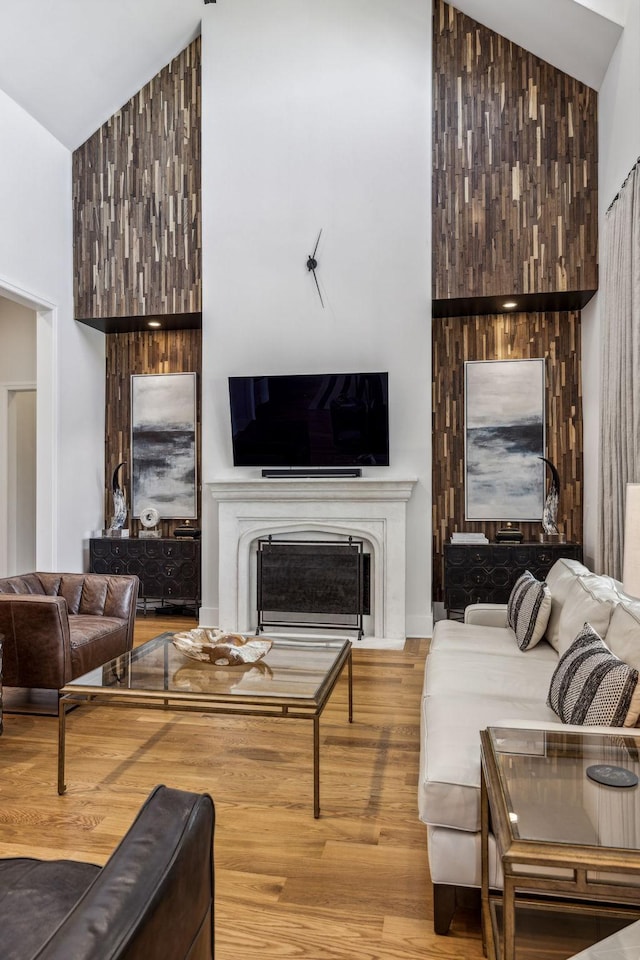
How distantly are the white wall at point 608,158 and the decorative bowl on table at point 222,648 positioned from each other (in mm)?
2929

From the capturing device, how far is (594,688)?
186 centimetres

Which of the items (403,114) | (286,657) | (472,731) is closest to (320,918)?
(472,731)

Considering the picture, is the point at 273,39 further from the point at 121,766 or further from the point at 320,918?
the point at 320,918

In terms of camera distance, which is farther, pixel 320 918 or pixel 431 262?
pixel 431 262

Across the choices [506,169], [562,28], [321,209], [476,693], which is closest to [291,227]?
[321,209]

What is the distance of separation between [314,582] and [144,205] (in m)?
3.59

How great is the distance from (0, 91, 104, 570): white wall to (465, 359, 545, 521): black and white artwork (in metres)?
3.43

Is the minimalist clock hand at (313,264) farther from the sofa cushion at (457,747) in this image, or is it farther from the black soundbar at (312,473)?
the sofa cushion at (457,747)

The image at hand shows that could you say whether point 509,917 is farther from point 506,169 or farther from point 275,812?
point 506,169

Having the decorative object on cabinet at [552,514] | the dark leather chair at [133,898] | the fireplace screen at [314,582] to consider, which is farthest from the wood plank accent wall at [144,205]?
the dark leather chair at [133,898]

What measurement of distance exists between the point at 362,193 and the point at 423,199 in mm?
504

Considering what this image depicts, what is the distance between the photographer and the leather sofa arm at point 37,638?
3266 millimetres

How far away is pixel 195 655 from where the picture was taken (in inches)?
112

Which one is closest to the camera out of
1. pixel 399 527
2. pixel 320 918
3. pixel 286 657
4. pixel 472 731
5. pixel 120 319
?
pixel 320 918
